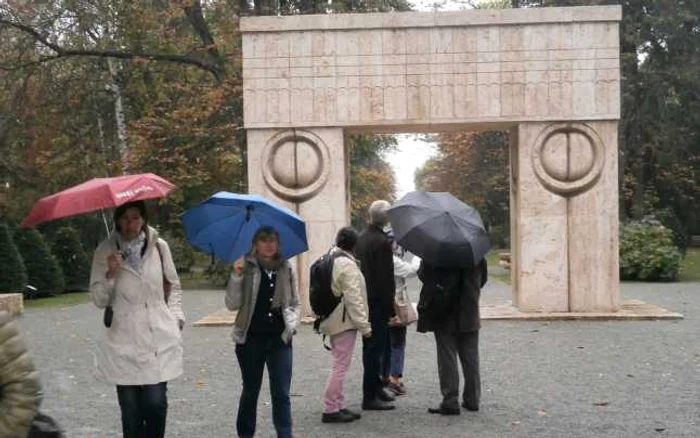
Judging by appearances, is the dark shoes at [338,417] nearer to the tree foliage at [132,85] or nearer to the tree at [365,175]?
the tree foliage at [132,85]

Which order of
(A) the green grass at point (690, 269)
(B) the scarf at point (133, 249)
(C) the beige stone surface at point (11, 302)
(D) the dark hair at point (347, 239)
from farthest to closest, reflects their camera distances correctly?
1. (A) the green grass at point (690, 269)
2. (C) the beige stone surface at point (11, 302)
3. (D) the dark hair at point (347, 239)
4. (B) the scarf at point (133, 249)

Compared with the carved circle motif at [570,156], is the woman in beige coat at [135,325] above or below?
below

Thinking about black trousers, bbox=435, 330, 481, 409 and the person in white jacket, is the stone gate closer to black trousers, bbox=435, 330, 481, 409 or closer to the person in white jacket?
the person in white jacket

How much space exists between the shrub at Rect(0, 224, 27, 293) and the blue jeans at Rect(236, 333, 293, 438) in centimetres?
1612

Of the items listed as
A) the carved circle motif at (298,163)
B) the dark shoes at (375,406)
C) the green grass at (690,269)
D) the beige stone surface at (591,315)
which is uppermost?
the carved circle motif at (298,163)

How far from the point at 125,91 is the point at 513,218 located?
14.1 m

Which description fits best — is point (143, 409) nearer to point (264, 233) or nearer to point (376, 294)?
point (264, 233)

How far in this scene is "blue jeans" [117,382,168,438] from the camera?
5.17 meters

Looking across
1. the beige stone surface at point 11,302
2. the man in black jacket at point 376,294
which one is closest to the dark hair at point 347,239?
the man in black jacket at point 376,294

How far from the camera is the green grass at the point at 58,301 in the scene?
19.9 meters

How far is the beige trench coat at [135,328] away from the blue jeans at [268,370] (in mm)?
804

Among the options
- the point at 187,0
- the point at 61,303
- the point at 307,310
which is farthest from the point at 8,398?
the point at 187,0

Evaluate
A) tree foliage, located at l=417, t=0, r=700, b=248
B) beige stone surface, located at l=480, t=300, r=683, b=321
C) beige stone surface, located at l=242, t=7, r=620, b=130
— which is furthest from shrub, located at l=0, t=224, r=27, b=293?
tree foliage, located at l=417, t=0, r=700, b=248

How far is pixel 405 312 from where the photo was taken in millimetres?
8117
